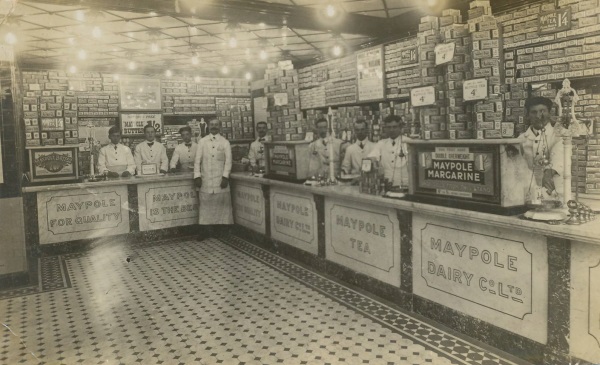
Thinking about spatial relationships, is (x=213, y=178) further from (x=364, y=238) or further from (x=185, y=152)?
(x=364, y=238)

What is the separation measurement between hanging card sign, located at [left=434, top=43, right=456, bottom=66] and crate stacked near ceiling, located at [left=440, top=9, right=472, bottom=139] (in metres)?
0.04

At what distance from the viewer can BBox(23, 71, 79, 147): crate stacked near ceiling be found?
802cm

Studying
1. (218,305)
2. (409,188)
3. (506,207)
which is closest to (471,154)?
(506,207)

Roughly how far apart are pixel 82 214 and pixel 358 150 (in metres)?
3.99

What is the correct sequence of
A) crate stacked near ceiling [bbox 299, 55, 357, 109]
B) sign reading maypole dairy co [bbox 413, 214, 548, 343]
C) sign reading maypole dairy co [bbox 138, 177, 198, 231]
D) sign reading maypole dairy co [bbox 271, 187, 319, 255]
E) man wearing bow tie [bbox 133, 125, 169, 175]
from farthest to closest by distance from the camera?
man wearing bow tie [bbox 133, 125, 169, 175] < crate stacked near ceiling [bbox 299, 55, 357, 109] < sign reading maypole dairy co [bbox 138, 177, 198, 231] < sign reading maypole dairy co [bbox 271, 187, 319, 255] < sign reading maypole dairy co [bbox 413, 214, 548, 343]

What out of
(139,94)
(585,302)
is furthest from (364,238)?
(139,94)

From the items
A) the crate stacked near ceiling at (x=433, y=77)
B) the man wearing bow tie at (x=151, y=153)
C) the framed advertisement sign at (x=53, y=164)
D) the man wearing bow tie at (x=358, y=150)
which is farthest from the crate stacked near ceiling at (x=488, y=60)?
the man wearing bow tie at (x=151, y=153)

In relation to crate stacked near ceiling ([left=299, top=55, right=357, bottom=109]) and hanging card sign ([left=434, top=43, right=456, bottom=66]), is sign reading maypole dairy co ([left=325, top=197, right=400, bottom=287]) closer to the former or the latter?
hanging card sign ([left=434, top=43, right=456, bottom=66])

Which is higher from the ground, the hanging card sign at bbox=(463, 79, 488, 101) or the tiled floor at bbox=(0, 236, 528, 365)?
the hanging card sign at bbox=(463, 79, 488, 101)

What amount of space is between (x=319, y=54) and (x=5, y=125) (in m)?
5.02

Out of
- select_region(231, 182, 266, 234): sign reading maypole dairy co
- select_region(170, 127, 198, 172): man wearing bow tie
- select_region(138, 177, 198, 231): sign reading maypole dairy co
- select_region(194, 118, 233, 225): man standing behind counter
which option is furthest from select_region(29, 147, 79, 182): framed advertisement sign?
select_region(231, 182, 266, 234): sign reading maypole dairy co

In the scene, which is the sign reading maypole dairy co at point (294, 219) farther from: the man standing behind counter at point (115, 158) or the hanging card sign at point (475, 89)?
the man standing behind counter at point (115, 158)

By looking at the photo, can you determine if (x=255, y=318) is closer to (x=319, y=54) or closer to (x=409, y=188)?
(x=409, y=188)

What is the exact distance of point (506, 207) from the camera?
3.17 meters
